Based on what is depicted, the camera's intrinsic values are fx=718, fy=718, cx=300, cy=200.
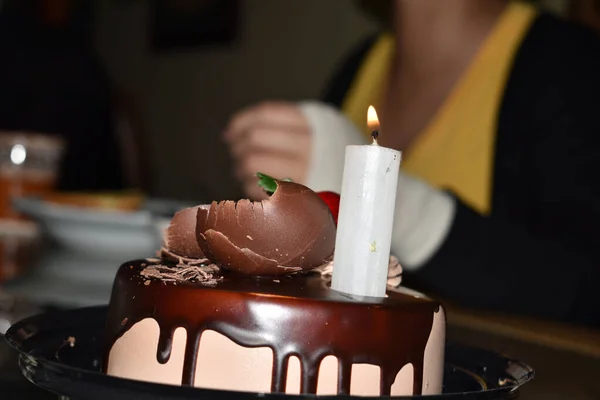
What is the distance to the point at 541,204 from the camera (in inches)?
55.4

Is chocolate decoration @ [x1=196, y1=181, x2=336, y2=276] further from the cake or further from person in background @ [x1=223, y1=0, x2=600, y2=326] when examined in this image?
person in background @ [x1=223, y1=0, x2=600, y2=326]

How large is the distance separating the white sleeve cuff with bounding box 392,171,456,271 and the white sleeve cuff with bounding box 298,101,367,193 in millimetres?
129

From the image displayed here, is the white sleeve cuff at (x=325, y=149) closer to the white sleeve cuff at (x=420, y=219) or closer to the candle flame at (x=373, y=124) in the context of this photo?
the white sleeve cuff at (x=420, y=219)

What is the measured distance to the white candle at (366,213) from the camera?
472 millimetres

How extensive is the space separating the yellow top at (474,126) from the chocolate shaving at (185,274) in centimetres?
104

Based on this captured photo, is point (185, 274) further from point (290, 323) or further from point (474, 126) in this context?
point (474, 126)

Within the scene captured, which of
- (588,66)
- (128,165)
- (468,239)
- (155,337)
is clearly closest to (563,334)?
(468,239)

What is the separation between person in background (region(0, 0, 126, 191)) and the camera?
344cm

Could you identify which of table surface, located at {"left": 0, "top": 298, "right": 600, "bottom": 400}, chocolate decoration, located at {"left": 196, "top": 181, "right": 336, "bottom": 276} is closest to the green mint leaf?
chocolate decoration, located at {"left": 196, "top": 181, "right": 336, "bottom": 276}

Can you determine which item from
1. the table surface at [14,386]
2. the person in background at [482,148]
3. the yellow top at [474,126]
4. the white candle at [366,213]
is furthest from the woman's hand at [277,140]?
the white candle at [366,213]

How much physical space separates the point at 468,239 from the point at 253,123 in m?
0.41

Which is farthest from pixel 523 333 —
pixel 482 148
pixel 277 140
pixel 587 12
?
pixel 587 12

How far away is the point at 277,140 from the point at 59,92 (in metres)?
2.75

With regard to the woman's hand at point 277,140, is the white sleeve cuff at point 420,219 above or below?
below
